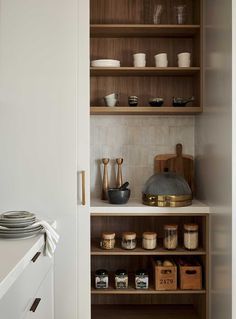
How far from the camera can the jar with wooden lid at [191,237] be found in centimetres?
269

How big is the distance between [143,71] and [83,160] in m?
0.88

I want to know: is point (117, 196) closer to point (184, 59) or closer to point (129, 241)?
point (129, 241)

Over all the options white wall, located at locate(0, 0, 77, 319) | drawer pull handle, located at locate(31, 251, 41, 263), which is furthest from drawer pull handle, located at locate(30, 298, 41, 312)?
white wall, located at locate(0, 0, 77, 319)

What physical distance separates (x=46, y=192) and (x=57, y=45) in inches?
34.3

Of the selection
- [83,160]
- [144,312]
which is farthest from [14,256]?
[144,312]

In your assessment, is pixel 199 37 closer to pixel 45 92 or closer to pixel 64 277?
pixel 45 92

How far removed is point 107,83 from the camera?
307cm

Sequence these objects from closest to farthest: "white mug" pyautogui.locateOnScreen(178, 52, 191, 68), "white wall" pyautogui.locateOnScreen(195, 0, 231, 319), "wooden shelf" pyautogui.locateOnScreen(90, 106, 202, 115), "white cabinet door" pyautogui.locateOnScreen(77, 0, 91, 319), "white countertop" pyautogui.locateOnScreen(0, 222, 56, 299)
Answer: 1. "white countertop" pyautogui.locateOnScreen(0, 222, 56, 299)
2. "white wall" pyautogui.locateOnScreen(195, 0, 231, 319)
3. "white cabinet door" pyautogui.locateOnScreen(77, 0, 91, 319)
4. "wooden shelf" pyautogui.locateOnScreen(90, 106, 202, 115)
5. "white mug" pyautogui.locateOnScreen(178, 52, 191, 68)

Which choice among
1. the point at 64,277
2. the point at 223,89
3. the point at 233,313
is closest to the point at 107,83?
the point at 223,89

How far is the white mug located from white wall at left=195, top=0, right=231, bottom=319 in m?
0.14

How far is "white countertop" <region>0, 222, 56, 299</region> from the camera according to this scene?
1.31m

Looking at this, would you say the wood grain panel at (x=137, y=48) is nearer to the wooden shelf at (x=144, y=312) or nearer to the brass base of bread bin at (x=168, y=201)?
the brass base of bread bin at (x=168, y=201)

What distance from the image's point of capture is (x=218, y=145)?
8.10ft

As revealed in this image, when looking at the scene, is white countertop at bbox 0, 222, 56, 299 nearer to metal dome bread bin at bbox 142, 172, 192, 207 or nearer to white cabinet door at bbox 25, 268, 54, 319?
white cabinet door at bbox 25, 268, 54, 319
